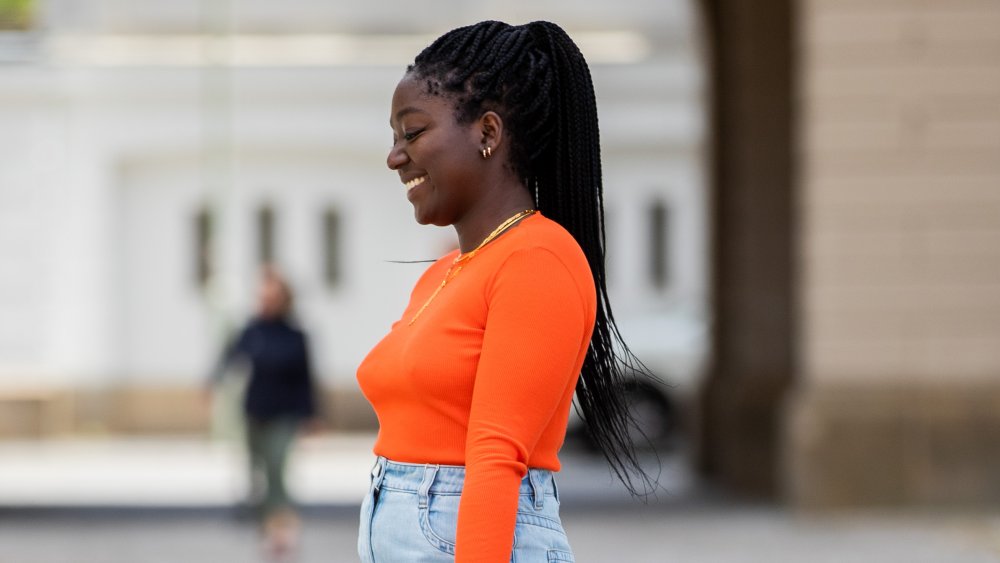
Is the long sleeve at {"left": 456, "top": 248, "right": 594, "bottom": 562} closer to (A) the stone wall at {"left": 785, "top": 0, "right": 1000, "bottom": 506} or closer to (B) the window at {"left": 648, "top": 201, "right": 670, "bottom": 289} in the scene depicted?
(A) the stone wall at {"left": 785, "top": 0, "right": 1000, "bottom": 506}

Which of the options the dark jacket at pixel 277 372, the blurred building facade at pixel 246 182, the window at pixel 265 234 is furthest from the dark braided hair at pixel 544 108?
the window at pixel 265 234

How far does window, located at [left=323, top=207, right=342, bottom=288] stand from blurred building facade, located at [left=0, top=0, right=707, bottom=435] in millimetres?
23

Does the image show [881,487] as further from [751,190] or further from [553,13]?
[553,13]

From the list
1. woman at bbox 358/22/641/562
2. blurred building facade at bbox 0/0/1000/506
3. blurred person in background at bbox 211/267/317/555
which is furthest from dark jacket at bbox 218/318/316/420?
woman at bbox 358/22/641/562

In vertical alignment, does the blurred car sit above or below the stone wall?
below

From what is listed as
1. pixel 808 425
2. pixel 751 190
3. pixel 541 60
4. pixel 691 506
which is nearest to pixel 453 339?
pixel 541 60

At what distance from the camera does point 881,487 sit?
10977mm

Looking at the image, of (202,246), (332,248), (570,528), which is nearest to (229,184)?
(202,246)

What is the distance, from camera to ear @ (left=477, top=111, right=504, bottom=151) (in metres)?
2.51

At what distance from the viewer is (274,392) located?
1028 cm

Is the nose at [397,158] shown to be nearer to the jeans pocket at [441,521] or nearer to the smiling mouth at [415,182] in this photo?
the smiling mouth at [415,182]

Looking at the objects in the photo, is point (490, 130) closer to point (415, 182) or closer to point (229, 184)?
point (415, 182)

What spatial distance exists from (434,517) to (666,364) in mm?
17628

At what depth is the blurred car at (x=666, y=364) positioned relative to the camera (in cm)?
1934
